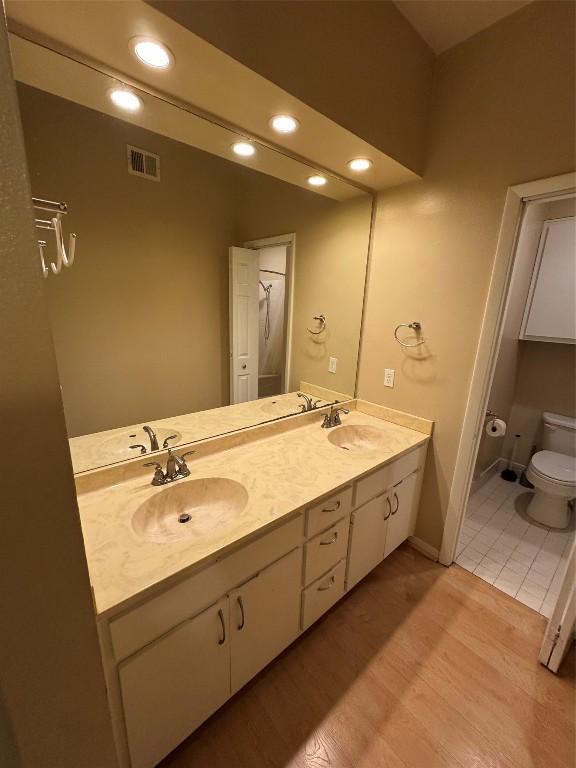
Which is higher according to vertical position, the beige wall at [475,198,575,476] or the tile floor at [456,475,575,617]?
the beige wall at [475,198,575,476]

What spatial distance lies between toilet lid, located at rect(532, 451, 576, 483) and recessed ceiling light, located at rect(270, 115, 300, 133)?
269 cm

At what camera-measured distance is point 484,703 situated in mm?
1283

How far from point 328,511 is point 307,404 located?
81 centimetres

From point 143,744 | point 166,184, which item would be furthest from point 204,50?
point 143,744

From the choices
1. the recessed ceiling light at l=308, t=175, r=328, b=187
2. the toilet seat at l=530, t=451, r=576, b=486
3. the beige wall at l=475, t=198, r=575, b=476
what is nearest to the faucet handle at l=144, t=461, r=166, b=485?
the recessed ceiling light at l=308, t=175, r=328, b=187

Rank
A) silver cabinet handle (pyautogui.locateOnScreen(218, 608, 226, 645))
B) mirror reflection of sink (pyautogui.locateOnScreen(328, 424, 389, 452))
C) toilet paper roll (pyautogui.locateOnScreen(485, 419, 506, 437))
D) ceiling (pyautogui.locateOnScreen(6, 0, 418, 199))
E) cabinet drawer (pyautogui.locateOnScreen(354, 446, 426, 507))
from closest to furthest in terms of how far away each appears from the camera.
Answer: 1. ceiling (pyautogui.locateOnScreen(6, 0, 418, 199))
2. silver cabinet handle (pyautogui.locateOnScreen(218, 608, 226, 645))
3. cabinet drawer (pyautogui.locateOnScreen(354, 446, 426, 507))
4. mirror reflection of sink (pyautogui.locateOnScreen(328, 424, 389, 452))
5. toilet paper roll (pyautogui.locateOnScreen(485, 419, 506, 437))

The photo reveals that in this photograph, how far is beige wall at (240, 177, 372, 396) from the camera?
1787mm

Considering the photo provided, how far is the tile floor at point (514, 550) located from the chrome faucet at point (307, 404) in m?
1.34

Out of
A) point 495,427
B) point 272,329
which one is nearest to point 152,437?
point 272,329

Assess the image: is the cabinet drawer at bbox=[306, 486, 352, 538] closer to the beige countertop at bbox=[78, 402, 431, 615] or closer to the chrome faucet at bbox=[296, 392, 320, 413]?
Answer: the beige countertop at bbox=[78, 402, 431, 615]

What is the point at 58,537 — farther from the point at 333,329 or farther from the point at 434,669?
the point at 333,329

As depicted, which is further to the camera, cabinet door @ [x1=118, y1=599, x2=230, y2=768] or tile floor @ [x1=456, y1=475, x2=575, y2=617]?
tile floor @ [x1=456, y1=475, x2=575, y2=617]

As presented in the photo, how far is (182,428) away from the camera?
1445mm

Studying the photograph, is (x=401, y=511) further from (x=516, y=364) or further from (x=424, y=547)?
(x=516, y=364)
